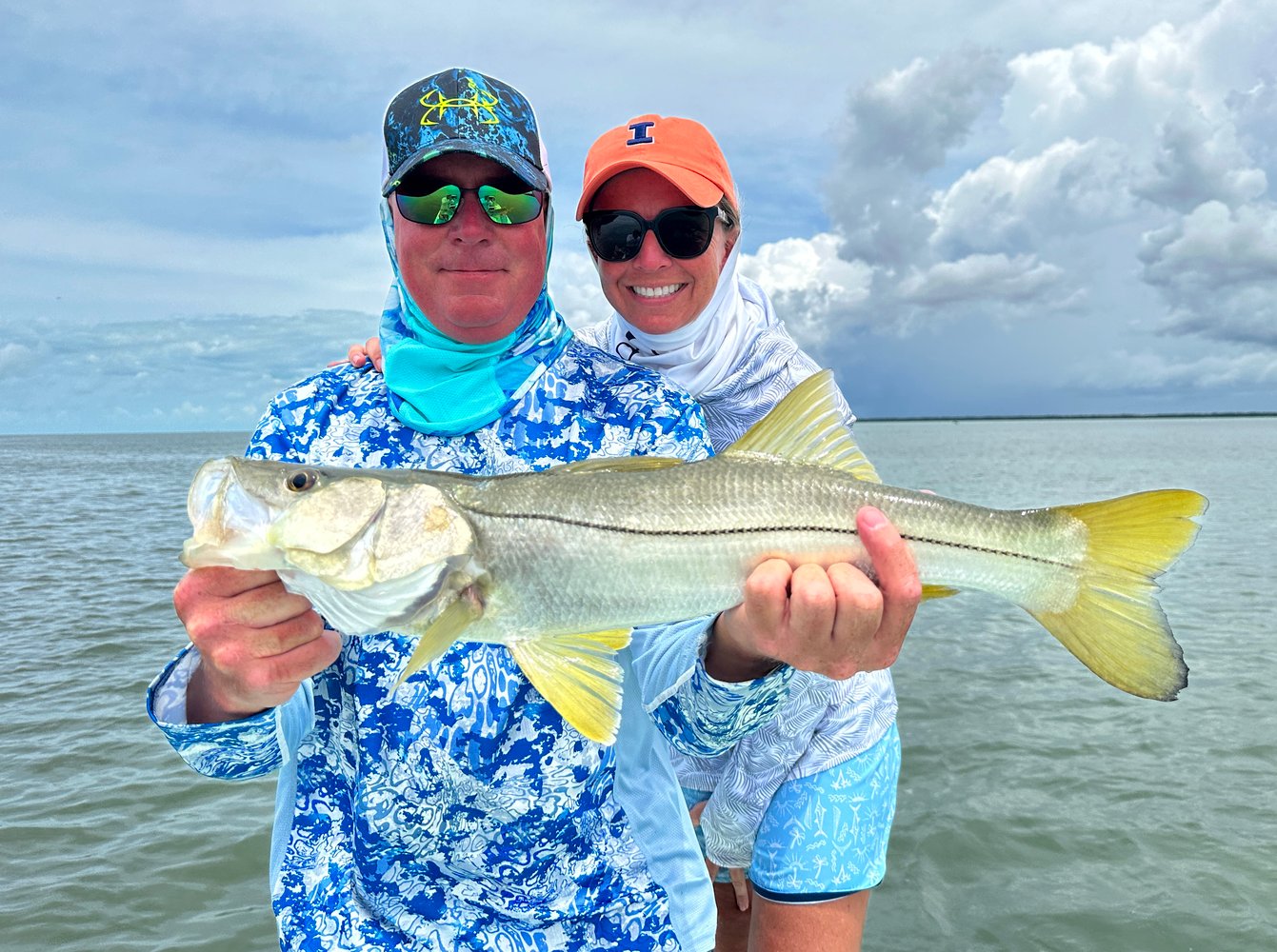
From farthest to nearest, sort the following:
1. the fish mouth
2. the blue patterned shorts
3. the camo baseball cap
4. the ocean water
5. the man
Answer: the ocean water, the blue patterned shorts, the camo baseball cap, the man, the fish mouth

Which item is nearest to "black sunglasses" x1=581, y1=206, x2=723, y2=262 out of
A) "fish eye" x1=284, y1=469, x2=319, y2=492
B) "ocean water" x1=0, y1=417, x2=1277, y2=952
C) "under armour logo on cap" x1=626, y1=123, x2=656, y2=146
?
"under armour logo on cap" x1=626, y1=123, x2=656, y2=146

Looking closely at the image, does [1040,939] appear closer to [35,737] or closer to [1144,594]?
[1144,594]

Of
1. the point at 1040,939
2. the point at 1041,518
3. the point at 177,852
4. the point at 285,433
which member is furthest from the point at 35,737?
the point at 1041,518

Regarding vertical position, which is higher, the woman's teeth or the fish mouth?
the woman's teeth

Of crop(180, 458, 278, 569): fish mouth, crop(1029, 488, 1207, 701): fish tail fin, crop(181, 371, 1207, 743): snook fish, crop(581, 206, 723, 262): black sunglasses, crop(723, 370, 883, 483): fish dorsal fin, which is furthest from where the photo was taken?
crop(581, 206, 723, 262): black sunglasses

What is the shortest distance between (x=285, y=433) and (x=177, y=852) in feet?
17.9

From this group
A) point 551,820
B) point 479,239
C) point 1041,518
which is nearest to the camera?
point 551,820

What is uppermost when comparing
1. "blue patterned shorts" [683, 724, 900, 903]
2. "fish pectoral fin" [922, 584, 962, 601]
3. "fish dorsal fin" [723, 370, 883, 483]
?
"fish dorsal fin" [723, 370, 883, 483]

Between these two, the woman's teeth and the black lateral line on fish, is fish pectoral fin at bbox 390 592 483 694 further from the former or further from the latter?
the woman's teeth

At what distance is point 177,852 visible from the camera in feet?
21.0

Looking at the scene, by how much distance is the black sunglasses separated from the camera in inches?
148

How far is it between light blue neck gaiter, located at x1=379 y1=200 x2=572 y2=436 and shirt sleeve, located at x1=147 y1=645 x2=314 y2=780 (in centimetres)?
86

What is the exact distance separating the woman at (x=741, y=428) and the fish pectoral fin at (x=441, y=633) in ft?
5.95

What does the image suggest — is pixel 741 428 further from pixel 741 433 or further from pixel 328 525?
pixel 328 525
